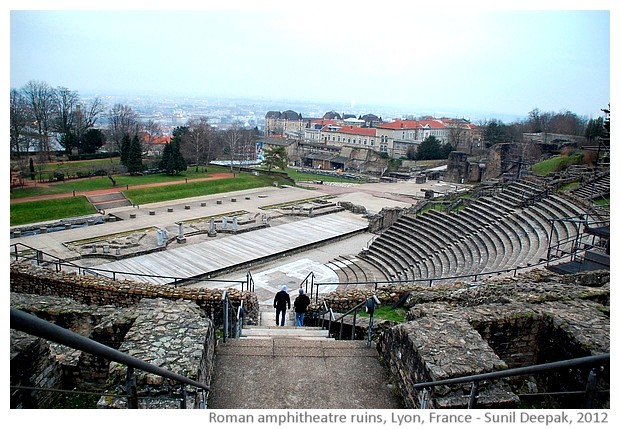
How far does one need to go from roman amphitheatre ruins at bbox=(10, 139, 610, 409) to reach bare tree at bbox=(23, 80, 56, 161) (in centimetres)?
2297

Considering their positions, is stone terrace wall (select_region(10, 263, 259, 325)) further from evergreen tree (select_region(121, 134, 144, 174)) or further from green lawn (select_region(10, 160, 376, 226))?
evergreen tree (select_region(121, 134, 144, 174))

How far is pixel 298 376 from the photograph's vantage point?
5758 millimetres

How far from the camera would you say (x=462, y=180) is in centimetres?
4634

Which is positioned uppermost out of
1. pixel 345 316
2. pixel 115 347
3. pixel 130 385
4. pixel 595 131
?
pixel 595 131

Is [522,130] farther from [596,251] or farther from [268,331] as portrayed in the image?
[268,331]

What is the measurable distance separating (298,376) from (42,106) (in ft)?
158

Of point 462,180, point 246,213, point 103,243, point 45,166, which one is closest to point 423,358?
point 103,243

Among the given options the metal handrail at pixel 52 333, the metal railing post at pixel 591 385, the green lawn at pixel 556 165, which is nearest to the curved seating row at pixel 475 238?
the green lawn at pixel 556 165

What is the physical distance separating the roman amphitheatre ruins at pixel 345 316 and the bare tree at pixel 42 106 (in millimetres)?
22968

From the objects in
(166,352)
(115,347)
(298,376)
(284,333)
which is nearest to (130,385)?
(166,352)

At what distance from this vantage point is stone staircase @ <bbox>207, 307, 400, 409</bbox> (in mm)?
5230

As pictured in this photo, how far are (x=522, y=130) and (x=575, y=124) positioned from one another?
22.7 feet

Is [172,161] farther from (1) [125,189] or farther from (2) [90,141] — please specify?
(2) [90,141]

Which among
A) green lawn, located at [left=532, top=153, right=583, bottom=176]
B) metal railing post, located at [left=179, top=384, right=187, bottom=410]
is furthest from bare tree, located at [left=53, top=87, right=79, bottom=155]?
metal railing post, located at [left=179, top=384, right=187, bottom=410]
